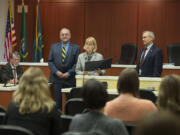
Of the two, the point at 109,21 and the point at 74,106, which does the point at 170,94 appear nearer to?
the point at 74,106

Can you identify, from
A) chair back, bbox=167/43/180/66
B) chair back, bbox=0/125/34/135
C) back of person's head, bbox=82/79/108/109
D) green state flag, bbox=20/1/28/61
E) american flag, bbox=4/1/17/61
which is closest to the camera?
chair back, bbox=0/125/34/135

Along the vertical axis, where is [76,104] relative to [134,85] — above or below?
below

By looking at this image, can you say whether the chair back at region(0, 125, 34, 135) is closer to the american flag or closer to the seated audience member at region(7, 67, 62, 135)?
the seated audience member at region(7, 67, 62, 135)

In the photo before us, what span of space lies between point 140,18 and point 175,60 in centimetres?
220

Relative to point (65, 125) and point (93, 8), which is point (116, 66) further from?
point (65, 125)

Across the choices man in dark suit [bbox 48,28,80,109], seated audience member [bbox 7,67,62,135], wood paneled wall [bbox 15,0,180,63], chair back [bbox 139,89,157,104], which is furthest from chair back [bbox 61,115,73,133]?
wood paneled wall [bbox 15,0,180,63]

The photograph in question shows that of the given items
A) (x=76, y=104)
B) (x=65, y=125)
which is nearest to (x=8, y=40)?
(x=76, y=104)

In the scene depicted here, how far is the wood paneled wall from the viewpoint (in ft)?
31.4

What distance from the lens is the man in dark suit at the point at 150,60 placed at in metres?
5.63

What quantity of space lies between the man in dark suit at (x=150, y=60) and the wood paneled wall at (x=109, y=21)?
391 cm

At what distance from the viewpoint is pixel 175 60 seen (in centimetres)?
800

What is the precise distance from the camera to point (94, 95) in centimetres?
222

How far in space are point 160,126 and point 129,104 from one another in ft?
6.02

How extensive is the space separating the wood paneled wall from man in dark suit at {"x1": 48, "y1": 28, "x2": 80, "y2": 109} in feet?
12.9
